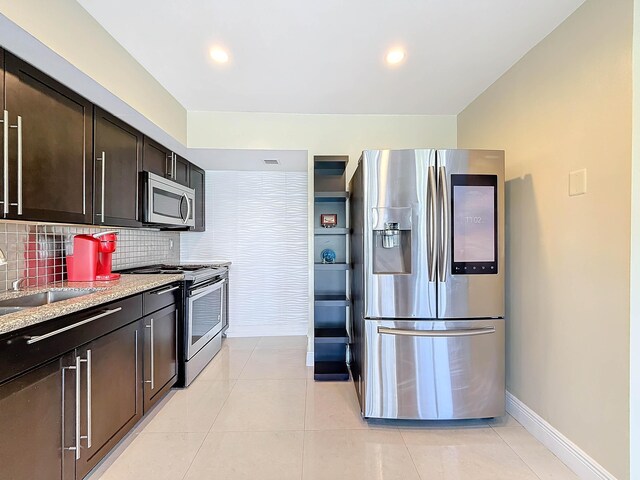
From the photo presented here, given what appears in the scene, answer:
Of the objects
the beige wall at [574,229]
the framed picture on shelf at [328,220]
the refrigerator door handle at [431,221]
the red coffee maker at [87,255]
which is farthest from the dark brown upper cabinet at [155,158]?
the beige wall at [574,229]

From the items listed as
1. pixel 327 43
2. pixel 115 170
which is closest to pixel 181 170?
pixel 115 170

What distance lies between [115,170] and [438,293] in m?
2.36

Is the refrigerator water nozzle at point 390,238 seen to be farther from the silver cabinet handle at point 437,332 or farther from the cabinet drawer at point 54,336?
the cabinet drawer at point 54,336

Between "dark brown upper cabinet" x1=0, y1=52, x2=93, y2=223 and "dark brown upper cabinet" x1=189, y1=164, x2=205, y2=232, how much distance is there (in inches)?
66.3

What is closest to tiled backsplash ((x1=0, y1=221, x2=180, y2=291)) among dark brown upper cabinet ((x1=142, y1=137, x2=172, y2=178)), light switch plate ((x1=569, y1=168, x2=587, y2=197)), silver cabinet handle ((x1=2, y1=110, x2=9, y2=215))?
silver cabinet handle ((x1=2, y1=110, x2=9, y2=215))

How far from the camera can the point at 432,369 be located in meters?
2.07

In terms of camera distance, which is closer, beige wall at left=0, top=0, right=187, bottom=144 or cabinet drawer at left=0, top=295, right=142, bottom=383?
cabinet drawer at left=0, top=295, right=142, bottom=383

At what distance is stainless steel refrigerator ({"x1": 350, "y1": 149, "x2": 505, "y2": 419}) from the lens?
2070 mm

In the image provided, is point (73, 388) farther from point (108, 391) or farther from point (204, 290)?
point (204, 290)

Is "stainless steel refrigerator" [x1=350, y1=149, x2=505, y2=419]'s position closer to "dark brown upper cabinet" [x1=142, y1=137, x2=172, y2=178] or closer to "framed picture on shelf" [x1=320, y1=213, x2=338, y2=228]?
"framed picture on shelf" [x1=320, y1=213, x2=338, y2=228]

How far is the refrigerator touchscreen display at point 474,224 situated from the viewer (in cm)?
207

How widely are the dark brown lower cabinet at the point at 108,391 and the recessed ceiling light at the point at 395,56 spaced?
2.38 meters

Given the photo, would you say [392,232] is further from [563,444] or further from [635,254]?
[563,444]

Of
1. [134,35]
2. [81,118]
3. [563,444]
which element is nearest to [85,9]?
[134,35]
